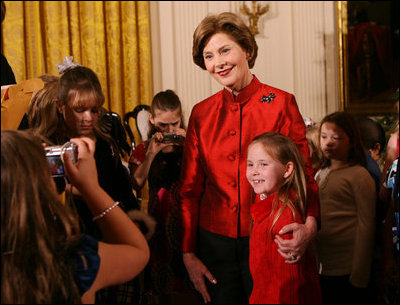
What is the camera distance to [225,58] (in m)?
1.70

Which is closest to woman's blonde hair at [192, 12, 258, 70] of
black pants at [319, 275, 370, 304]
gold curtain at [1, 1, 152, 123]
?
black pants at [319, 275, 370, 304]

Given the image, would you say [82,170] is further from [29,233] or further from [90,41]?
[90,41]

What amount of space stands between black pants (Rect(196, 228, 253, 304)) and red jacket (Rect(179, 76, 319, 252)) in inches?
1.3

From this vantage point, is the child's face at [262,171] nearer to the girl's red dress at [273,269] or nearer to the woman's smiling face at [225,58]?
the girl's red dress at [273,269]

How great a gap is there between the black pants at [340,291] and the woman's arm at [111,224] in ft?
5.08

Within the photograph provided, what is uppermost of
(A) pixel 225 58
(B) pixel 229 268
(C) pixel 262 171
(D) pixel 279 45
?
(D) pixel 279 45

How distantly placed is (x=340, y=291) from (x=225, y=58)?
144 centimetres

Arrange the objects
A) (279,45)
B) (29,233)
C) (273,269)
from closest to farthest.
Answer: (29,233) → (273,269) → (279,45)

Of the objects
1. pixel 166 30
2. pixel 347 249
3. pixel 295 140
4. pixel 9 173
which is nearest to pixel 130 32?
pixel 166 30

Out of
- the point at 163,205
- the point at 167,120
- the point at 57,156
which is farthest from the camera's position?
the point at 167,120

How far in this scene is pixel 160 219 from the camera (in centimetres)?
205

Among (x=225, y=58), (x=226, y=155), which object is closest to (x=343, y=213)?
(x=226, y=155)

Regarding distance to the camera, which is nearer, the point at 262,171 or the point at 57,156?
the point at 57,156

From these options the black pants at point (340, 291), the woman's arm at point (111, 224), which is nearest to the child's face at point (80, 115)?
the woman's arm at point (111, 224)
